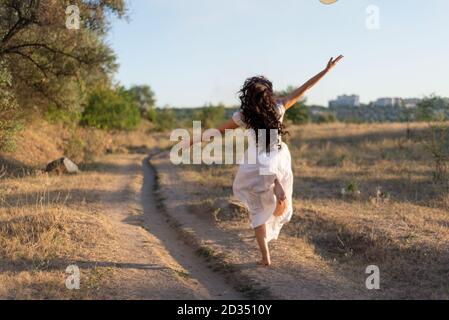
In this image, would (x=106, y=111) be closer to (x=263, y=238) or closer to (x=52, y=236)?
(x=52, y=236)

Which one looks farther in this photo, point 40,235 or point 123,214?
point 123,214

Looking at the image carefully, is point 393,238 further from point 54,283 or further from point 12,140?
point 12,140

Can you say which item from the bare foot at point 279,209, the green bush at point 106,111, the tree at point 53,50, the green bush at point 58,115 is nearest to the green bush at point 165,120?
the green bush at point 106,111

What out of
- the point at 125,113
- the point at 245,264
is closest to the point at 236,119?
the point at 245,264

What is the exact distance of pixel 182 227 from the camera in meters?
9.01

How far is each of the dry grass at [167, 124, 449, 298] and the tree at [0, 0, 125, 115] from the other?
4.63 metres

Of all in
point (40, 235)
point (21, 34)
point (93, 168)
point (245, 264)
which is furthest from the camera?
point (93, 168)

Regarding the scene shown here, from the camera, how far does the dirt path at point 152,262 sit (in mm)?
5602

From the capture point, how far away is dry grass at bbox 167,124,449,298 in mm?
6195

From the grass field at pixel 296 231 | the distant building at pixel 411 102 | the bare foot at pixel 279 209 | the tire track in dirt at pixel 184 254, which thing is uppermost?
the distant building at pixel 411 102

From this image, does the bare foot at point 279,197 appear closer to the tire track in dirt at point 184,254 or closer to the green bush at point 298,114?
the tire track in dirt at point 184,254

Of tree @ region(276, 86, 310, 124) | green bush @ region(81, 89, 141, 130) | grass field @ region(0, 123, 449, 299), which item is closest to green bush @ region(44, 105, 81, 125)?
grass field @ region(0, 123, 449, 299)

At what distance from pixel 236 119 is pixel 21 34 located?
38.2 feet

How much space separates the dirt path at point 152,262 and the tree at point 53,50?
6045mm
